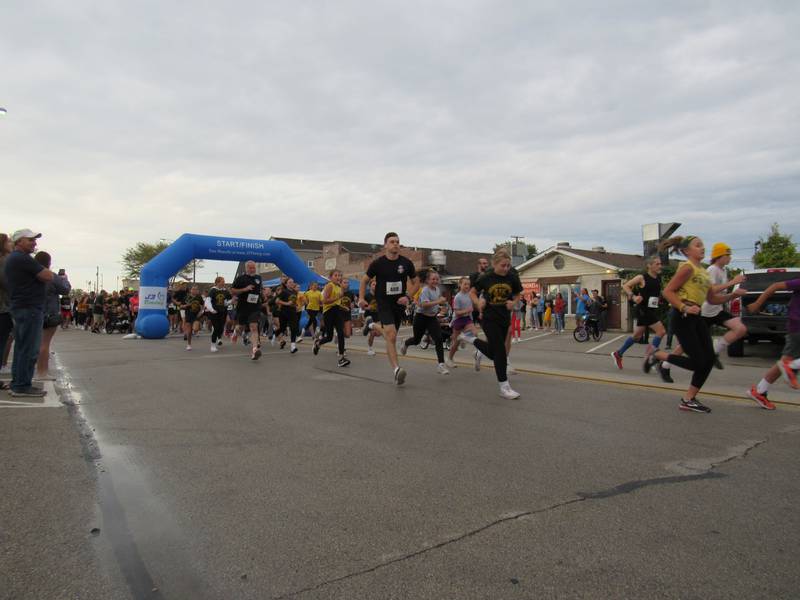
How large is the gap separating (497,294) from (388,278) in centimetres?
167

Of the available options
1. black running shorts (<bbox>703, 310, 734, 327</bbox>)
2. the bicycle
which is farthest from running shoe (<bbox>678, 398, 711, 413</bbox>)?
the bicycle

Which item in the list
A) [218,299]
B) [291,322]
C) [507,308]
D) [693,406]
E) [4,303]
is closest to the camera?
[693,406]

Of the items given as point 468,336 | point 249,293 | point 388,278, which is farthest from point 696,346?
point 249,293

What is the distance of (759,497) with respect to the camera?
316 centimetres

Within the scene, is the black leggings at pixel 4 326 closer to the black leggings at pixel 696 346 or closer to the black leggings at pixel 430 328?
the black leggings at pixel 430 328

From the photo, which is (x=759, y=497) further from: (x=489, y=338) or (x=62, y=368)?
(x=62, y=368)

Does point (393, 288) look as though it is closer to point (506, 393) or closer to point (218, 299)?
point (506, 393)

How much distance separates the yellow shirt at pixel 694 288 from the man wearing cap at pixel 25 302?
275 inches

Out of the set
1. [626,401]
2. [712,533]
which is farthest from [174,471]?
[626,401]

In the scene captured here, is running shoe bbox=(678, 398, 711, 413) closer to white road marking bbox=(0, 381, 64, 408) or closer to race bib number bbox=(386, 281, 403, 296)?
race bib number bbox=(386, 281, 403, 296)

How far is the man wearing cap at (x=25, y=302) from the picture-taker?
6242 mm

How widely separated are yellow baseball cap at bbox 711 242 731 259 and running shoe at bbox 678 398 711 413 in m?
1.90

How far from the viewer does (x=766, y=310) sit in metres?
11.1

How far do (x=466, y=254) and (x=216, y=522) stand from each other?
5409cm
